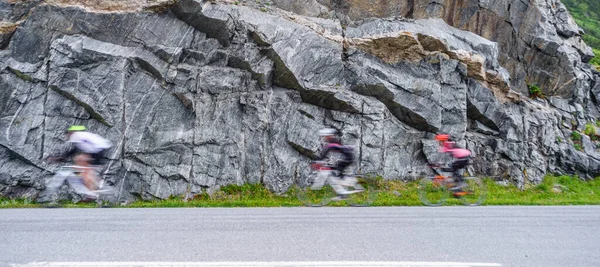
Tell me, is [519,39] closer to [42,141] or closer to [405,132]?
[405,132]

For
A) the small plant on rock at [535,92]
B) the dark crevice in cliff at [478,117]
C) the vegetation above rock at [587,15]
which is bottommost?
the dark crevice in cliff at [478,117]

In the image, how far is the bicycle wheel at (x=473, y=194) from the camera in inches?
480

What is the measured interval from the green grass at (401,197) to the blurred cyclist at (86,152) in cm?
145

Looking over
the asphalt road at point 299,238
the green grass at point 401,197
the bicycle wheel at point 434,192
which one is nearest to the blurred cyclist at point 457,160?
the bicycle wheel at point 434,192

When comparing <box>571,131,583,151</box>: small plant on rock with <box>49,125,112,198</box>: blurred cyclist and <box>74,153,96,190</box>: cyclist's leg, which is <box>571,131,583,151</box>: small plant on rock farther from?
<box>74,153,96,190</box>: cyclist's leg

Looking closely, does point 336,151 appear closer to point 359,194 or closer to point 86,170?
point 359,194

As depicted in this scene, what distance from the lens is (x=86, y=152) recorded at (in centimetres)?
1076

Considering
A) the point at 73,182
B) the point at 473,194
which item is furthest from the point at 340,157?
the point at 73,182

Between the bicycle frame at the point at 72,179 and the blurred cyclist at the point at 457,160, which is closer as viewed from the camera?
the bicycle frame at the point at 72,179

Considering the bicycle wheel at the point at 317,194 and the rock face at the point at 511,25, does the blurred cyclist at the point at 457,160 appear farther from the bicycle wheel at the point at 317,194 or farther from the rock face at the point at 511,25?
the rock face at the point at 511,25

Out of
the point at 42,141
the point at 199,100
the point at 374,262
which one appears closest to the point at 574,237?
the point at 374,262

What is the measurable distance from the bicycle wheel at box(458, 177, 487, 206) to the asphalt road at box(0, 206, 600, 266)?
3.30 meters

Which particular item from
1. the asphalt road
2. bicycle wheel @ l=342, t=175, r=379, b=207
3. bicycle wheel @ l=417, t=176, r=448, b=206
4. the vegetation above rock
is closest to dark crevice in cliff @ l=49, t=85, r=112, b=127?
the asphalt road

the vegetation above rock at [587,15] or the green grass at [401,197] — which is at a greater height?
the vegetation above rock at [587,15]
